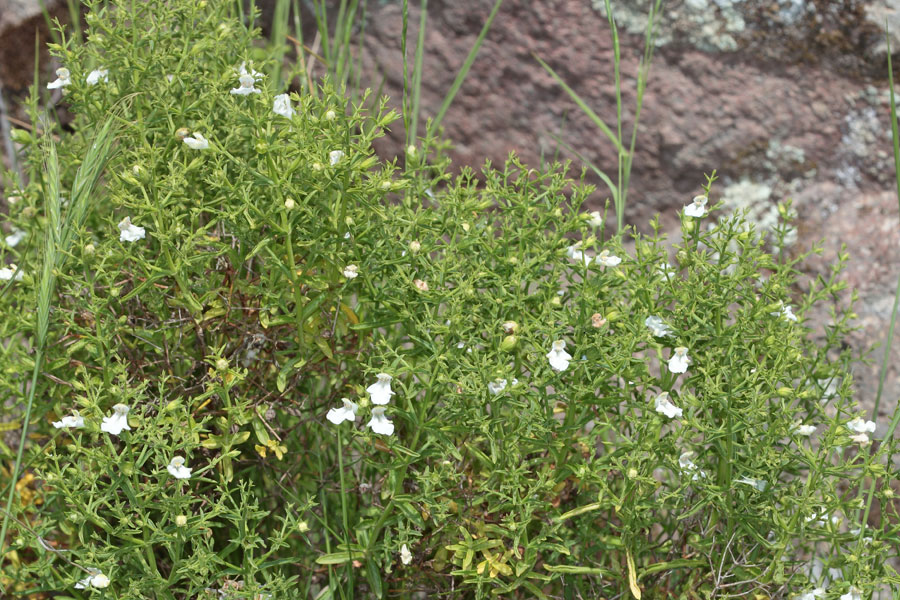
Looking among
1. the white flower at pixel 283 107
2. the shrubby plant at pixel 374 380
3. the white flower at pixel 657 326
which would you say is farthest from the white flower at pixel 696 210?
the white flower at pixel 283 107

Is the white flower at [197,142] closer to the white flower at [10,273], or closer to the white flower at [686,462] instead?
the white flower at [10,273]

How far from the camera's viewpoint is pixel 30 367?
7.35 ft

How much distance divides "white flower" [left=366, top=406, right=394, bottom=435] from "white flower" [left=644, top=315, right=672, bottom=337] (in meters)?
0.67

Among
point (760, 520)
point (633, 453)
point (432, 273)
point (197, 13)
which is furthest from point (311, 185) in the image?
point (760, 520)

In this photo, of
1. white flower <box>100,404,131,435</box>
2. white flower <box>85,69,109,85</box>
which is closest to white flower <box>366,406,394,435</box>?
white flower <box>100,404,131,435</box>

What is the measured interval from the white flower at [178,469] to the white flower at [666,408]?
3.47 ft

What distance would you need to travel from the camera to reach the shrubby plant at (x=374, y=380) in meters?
2.01

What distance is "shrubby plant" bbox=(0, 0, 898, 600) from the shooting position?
2.01 meters

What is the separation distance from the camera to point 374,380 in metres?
2.25

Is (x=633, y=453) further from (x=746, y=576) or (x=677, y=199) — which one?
(x=677, y=199)

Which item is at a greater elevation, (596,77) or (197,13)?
(197,13)

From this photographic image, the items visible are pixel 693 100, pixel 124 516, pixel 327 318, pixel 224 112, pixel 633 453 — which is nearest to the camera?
pixel 124 516

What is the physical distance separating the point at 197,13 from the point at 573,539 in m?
1.71

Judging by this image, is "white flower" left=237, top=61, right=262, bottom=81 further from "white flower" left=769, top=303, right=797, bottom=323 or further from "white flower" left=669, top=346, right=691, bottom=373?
"white flower" left=769, top=303, right=797, bottom=323
